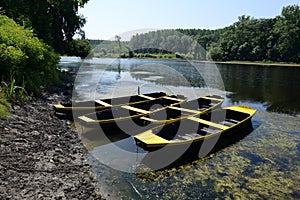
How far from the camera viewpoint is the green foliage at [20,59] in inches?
449

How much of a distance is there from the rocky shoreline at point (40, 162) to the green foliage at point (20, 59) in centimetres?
254

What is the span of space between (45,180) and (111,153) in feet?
11.7

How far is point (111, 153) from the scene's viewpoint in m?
9.57

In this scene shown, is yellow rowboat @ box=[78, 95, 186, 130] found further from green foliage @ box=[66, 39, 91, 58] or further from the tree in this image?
the tree

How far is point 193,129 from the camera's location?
1151cm

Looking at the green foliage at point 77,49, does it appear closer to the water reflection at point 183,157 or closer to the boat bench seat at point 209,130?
the boat bench seat at point 209,130

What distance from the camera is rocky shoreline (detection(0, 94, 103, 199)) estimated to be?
18.8 ft

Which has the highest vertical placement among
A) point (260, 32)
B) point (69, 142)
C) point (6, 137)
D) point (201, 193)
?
point (260, 32)

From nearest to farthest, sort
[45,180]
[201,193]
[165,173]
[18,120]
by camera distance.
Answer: [45,180]
[201,193]
[165,173]
[18,120]

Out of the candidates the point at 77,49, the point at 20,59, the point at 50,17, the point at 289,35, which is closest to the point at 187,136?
the point at 20,59

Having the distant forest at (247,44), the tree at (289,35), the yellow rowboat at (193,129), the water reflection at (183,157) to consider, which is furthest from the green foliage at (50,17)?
the tree at (289,35)

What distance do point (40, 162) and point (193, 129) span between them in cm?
694

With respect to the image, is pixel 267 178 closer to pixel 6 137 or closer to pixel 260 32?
pixel 6 137

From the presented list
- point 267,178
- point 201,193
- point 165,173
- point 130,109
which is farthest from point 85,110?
point 267,178
